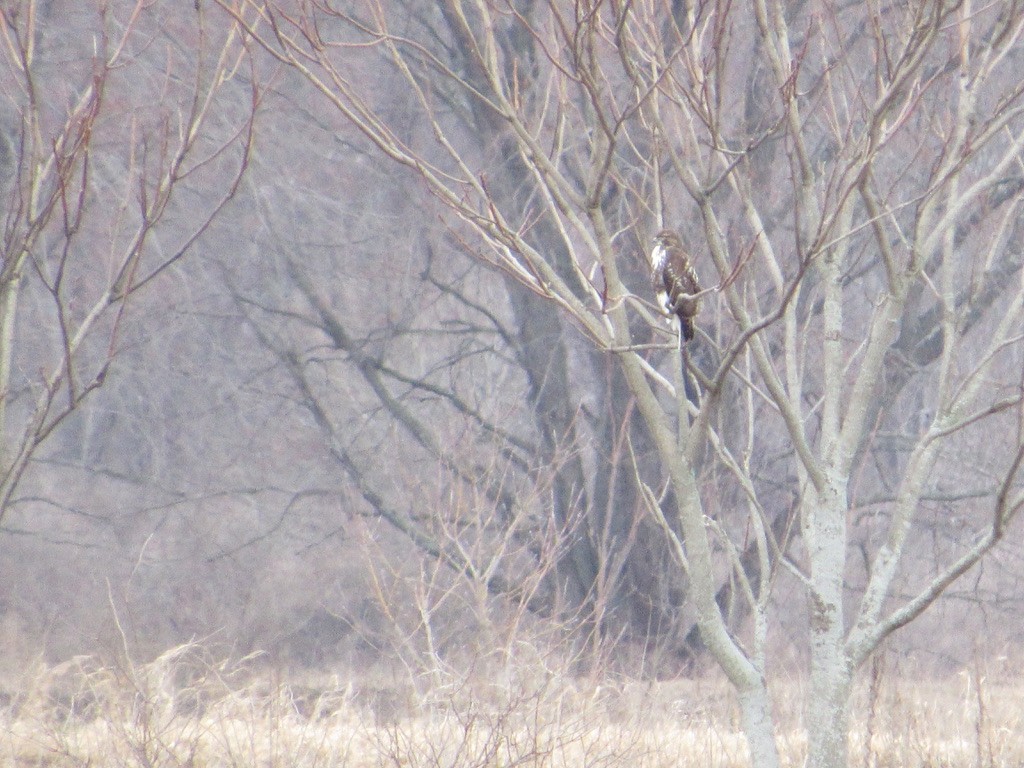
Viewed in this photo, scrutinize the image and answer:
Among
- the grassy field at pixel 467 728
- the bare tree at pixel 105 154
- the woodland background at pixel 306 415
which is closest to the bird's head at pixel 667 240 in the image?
the grassy field at pixel 467 728

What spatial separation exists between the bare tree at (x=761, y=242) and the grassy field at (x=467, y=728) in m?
0.60

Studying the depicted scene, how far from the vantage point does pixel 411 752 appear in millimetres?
3648

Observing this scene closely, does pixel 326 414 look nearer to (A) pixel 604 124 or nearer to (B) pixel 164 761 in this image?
(B) pixel 164 761

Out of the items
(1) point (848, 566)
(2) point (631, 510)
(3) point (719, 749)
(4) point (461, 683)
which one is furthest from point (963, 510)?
(4) point (461, 683)

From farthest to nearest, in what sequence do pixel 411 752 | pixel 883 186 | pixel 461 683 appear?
pixel 883 186 < pixel 461 683 < pixel 411 752

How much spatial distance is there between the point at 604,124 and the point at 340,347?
7.09 meters

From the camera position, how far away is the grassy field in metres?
3.90

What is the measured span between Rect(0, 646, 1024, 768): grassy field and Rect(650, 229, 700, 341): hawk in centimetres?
132

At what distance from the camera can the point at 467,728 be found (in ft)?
11.3

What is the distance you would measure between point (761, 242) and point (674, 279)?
27.0 inches

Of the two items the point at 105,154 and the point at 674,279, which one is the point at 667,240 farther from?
the point at 105,154

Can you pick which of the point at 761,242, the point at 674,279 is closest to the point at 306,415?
the point at 761,242

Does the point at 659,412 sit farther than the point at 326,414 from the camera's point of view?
No

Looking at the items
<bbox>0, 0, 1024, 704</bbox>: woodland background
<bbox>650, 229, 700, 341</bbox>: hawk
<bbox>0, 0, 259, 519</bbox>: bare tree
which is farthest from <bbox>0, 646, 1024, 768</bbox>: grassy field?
<bbox>0, 0, 1024, 704</bbox>: woodland background
